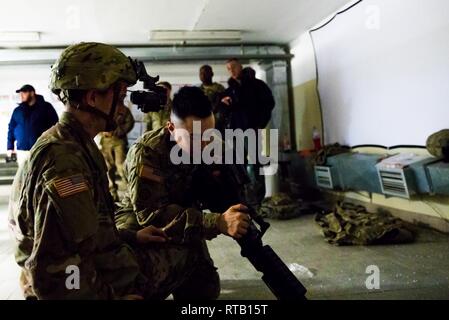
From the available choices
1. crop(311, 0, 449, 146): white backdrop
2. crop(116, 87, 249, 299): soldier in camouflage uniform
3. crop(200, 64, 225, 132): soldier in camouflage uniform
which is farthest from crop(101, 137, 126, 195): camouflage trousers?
crop(116, 87, 249, 299): soldier in camouflage uniform

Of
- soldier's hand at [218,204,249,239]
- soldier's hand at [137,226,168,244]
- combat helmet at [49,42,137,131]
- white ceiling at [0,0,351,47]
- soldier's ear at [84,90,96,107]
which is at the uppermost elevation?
white ceiling at [0,0,351,47]

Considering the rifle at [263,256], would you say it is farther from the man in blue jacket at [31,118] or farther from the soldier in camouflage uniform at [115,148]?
the soldier in camouflage uniform at [115,148]

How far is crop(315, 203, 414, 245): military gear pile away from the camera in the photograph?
2.82m

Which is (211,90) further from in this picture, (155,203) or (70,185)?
(70,185)

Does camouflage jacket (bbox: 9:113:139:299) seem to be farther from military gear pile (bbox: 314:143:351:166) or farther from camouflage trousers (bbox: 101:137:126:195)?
camouflage trousers (bbox: 101:137:126:195)

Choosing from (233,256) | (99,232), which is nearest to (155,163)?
(99,232)

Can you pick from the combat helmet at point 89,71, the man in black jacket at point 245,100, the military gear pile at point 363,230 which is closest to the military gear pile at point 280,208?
the man in black jacket at point 245,100

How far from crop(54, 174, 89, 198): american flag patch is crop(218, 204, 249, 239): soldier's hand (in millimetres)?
561

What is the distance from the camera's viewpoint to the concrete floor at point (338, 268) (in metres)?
1.99

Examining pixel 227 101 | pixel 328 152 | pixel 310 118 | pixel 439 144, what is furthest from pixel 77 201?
pixel 310 118

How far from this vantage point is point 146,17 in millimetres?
4199

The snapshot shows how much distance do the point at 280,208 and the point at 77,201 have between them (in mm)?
3123

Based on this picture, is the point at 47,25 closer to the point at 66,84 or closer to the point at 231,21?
the point at 231,21
